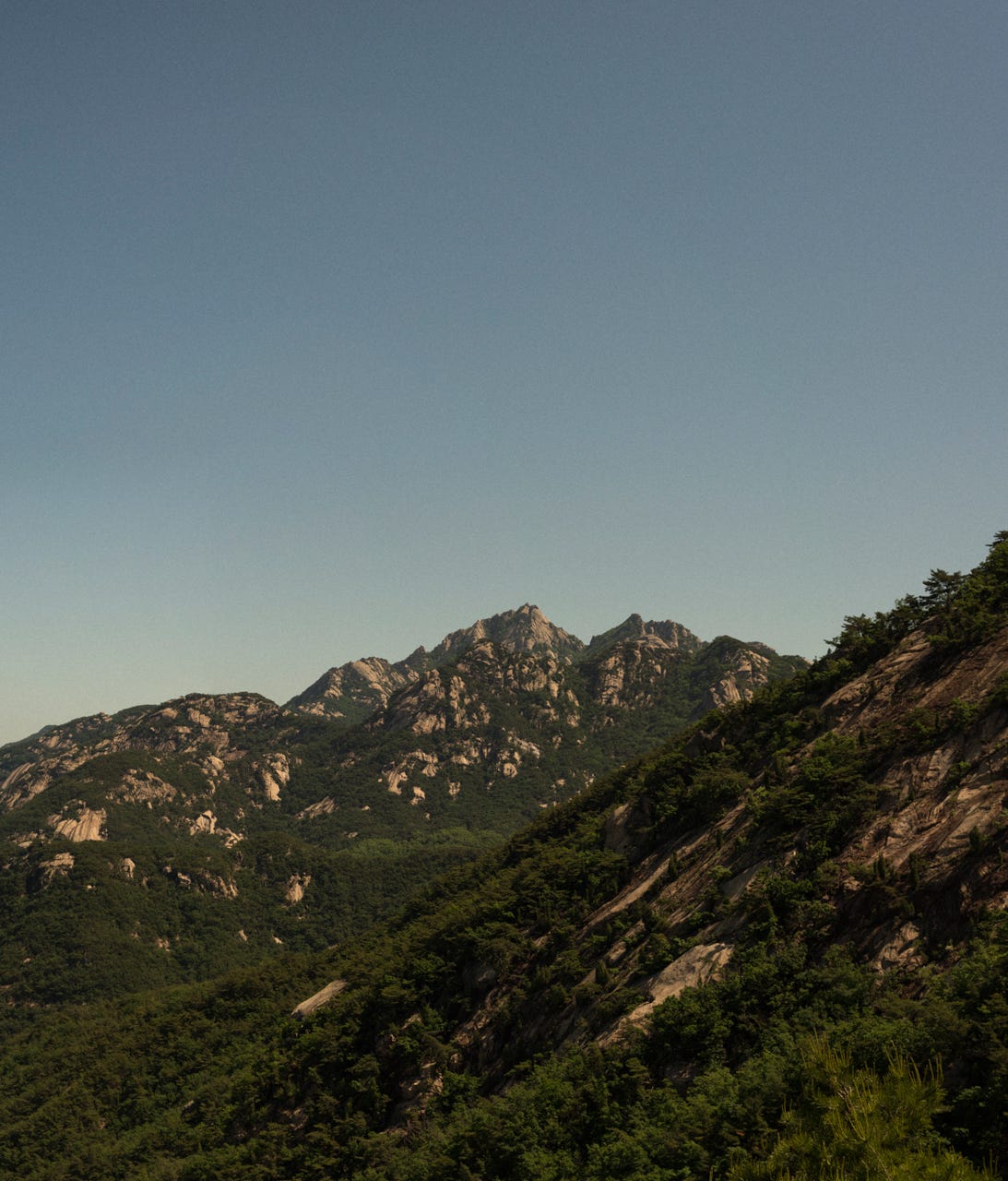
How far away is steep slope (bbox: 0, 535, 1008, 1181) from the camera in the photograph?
78.3ft

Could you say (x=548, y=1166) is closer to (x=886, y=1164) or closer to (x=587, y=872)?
(x=886, y=1164)

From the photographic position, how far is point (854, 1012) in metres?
28.5

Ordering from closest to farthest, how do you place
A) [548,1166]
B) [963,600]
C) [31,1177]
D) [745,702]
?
[548,1166], [963,600], [745,702], [31,1177]

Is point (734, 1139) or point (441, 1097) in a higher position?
point (734, 1139)

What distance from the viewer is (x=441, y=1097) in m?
50.4

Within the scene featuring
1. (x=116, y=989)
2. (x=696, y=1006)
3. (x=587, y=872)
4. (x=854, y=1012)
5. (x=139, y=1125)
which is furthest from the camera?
(x=116, y=989)

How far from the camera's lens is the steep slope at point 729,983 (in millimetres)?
23859

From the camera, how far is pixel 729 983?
34938mm

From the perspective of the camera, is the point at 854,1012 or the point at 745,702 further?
the point at 745,702

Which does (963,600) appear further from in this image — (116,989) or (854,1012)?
(116,989)

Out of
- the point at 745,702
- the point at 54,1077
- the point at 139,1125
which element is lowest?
the point at 139,1125

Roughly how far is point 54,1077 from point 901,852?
13140 cm

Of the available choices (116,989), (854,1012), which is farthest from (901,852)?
(116,989)

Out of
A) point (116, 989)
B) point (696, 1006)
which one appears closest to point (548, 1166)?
point (696, 1006)
